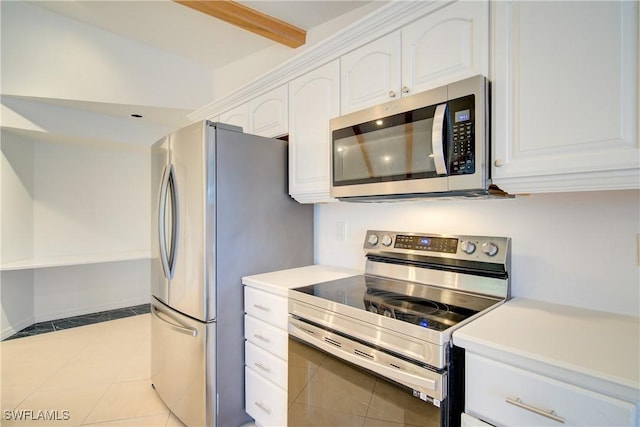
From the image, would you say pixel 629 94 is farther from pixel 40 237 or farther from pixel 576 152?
pixel 40 237

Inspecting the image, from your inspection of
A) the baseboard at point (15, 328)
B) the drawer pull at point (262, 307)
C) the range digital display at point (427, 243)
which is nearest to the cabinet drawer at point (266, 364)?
the drawer pull at point (262, 307)

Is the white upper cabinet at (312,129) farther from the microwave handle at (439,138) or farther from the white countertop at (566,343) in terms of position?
the white countertop at (566,343)

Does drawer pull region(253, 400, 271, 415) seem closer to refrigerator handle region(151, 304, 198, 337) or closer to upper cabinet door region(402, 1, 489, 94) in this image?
refrigerator handle region(151, 304, 198, 337)

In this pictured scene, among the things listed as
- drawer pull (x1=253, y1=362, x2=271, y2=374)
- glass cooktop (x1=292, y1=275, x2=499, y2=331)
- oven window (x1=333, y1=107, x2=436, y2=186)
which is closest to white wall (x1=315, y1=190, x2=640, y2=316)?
glass cooktop (x1=292, y1=275, x2=499, y2=331)

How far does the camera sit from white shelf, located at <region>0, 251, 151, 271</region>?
302 cm

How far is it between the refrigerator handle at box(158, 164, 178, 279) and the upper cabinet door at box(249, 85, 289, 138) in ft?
2.24

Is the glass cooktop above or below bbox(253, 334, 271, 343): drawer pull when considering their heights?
above

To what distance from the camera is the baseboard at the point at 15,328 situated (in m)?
3.07

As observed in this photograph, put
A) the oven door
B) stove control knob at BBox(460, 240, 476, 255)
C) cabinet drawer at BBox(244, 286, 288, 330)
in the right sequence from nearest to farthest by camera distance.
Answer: the oven door, stove control knob at BBox(460, 240, 476, 255), cabinet drawer at BBox(244, 286, 288, 330)

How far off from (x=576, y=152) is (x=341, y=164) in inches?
38.4

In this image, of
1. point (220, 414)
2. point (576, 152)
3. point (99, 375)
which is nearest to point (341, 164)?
point (576, 152)

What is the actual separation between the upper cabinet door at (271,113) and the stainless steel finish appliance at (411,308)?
932 millimetres

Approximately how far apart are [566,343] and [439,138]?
2.57 feet

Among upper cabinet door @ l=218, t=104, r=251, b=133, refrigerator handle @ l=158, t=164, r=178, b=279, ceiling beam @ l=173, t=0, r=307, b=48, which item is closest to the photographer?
refrigerator handle @ l=158, t=164, r=178, b=279
